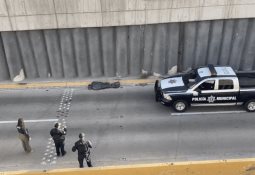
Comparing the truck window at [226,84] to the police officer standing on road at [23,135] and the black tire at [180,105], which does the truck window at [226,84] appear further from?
the police officer standing on road at [23,135]

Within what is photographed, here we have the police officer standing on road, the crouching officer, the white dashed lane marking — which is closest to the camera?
the crouching officer

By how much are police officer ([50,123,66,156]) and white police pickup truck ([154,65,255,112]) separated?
450 cm

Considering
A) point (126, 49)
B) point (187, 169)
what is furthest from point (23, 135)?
point (126, 49)

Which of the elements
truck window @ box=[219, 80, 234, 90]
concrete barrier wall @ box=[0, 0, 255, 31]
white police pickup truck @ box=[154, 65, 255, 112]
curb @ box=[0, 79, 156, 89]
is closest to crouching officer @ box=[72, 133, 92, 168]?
white police pickup truck @ box=[154, 65, 255, 112]

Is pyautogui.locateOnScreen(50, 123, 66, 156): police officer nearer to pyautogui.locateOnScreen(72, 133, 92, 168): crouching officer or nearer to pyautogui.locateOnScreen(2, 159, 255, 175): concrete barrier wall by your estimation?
pyautogui.locateOnScreen(72, 133, 92, 168): crouching officer

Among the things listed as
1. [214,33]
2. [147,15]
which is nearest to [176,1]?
[147,15]

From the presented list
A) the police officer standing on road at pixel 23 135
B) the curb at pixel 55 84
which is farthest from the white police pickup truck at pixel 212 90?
the police officer standing on road at pixel 23 135

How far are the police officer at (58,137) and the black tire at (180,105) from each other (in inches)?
188

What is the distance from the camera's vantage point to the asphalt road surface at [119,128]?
41.4 feet

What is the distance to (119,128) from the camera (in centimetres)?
1402

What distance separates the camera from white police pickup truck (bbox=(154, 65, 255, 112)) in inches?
560

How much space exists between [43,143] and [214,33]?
897cm

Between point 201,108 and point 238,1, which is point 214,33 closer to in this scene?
point 238,1

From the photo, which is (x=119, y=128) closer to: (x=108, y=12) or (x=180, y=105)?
(x=180, y=105)
